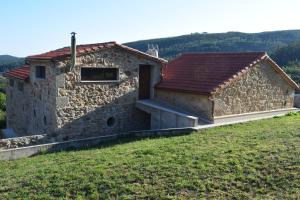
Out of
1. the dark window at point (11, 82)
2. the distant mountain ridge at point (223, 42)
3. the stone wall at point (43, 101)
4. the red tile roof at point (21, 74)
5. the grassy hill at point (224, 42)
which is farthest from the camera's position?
the grassy hill at point (224, 42)

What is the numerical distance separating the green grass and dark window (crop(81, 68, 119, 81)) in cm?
472

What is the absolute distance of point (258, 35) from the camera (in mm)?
92500

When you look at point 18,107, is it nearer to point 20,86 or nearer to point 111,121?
point 20,86

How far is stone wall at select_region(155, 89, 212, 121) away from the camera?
49.3ft

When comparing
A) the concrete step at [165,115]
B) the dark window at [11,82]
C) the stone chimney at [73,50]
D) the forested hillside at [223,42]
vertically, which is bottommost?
the concrete step at [165,115]

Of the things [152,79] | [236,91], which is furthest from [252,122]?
[152,79]

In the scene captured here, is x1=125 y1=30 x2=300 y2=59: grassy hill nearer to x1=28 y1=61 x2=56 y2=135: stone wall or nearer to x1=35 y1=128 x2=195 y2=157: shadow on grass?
x1=28 y1=61 x2=56 y2=135: stone wall

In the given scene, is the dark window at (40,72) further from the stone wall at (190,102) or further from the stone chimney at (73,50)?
the stone wall at (190,102)

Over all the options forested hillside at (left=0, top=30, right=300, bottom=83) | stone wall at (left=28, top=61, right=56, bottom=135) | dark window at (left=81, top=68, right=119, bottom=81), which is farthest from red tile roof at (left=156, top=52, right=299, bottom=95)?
forested hillside at (left=0, top=30, right=300, bottom=83)

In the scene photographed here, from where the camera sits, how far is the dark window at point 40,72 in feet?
52.8

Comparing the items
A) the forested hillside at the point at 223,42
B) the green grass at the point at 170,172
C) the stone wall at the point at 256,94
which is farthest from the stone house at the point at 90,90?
the forested hillside at the point at 223,42

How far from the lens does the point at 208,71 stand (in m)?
17.0

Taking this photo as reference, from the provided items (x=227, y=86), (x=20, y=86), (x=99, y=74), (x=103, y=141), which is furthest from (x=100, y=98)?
(x=20, y=86)

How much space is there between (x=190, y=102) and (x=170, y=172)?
24.9ft
